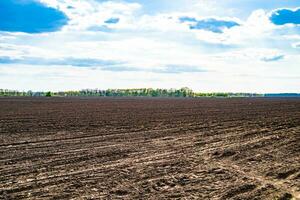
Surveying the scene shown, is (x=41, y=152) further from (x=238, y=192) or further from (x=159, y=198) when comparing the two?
(x=238, y=192)

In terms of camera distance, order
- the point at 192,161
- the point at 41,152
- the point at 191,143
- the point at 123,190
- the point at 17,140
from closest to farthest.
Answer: the point at 123,190
the point at 192,161
the point at 41,152
the point at 191,143
the point at 17,140

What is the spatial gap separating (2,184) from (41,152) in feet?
13.8

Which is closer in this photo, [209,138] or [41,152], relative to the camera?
[41,152]

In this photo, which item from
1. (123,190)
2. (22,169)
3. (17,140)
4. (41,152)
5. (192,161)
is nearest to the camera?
(123,190)

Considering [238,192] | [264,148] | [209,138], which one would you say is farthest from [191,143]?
[238,192]

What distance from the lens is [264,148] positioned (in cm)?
1330

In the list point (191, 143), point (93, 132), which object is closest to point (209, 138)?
point (191, 143)

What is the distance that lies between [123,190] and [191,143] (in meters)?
6.98

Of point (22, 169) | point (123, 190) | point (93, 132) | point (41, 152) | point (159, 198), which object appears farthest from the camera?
point (93, 132)

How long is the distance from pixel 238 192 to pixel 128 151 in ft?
18.1

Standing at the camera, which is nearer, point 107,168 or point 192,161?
point 107,168

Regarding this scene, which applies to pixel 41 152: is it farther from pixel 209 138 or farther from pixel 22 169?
pixel 209 138

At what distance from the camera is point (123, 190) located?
800 centimetres

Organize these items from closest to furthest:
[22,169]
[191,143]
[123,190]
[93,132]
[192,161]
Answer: [123,190], [22,169], [192,161], [191,143], [93,132]
